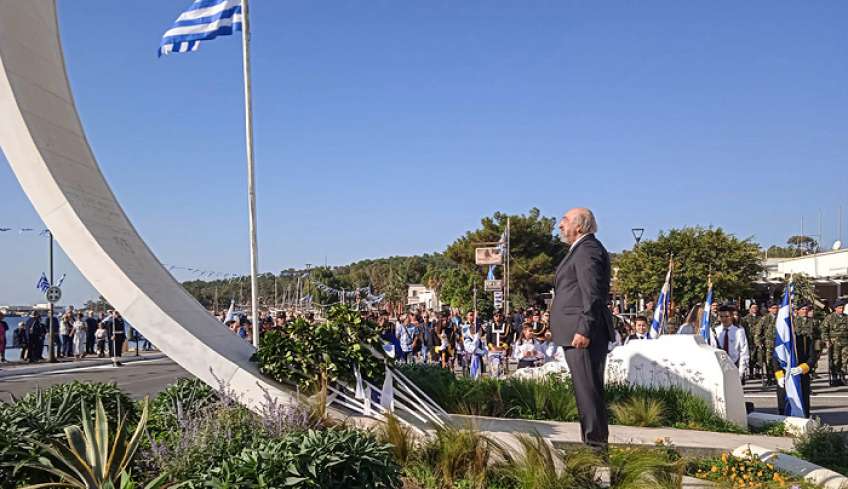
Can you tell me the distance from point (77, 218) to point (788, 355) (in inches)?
369

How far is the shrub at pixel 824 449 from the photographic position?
6652 mm

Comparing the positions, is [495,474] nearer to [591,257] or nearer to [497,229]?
[591,257]

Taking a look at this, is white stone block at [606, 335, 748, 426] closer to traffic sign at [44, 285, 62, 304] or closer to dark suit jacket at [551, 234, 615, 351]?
dark suit jacket at [551, 234, 615, 351]

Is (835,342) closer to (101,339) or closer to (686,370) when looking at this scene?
(686,370)

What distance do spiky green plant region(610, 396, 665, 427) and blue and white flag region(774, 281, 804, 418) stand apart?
3.51m

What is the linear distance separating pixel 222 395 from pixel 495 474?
7.50 feet

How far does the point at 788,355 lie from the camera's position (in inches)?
407

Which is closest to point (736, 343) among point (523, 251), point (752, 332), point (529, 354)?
point (752, 332)

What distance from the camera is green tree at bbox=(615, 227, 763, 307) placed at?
3691 cm

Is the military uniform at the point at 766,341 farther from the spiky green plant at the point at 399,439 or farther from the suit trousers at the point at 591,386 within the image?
the spiky green plant at the point at 399,439

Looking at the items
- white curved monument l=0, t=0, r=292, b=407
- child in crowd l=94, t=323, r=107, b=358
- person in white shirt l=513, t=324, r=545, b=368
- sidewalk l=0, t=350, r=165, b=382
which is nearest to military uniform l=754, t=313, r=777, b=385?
person in white shirt l=513, t=324, r=545, b=368

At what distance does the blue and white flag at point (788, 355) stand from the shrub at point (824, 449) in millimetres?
3262

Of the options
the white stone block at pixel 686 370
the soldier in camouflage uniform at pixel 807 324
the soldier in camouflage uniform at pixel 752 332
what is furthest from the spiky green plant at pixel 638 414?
the soldier in camouflage uniform at pixel 752 332

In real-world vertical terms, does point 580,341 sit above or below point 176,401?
above
